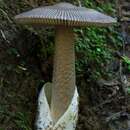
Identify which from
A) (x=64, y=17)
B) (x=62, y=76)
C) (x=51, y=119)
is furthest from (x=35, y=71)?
(x=64, y=17)

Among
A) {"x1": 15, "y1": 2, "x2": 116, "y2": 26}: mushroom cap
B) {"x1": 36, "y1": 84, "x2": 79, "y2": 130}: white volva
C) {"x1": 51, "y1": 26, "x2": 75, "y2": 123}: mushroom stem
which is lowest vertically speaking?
{"x1": 36, "y1": 84, "x2": 79, "y2": 130}: white volva

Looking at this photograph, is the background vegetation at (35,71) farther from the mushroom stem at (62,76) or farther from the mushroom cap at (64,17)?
the mushroom cap at (64,17)

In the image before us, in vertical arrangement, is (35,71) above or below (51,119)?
above

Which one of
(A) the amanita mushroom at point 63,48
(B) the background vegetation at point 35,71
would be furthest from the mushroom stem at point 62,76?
(B) the background vegetation at point 35,71

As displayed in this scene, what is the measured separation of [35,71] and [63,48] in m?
0.44

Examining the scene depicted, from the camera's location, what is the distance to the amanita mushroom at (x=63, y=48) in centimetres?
295

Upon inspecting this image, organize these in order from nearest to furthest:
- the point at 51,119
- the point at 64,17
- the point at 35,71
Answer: the point at 64,17
the point at 51,119
the point at 35,71

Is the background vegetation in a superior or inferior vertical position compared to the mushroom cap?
inferior

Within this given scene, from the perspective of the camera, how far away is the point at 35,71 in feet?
11.5

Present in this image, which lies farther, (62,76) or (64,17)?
(62,76)

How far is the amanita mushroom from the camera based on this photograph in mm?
2946

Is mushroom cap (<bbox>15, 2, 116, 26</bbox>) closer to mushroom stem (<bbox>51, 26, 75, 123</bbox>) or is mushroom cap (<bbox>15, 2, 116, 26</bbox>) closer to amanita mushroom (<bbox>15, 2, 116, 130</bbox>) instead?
amanita mushroom (<bbox>15, 2, 116, 130</bbox>)

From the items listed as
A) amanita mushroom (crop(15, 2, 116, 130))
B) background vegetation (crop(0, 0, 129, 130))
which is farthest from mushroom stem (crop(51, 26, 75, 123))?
background vegetation (crop(0, 0, 129, 130))

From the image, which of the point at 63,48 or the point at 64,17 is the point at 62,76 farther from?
the point at 64,17
